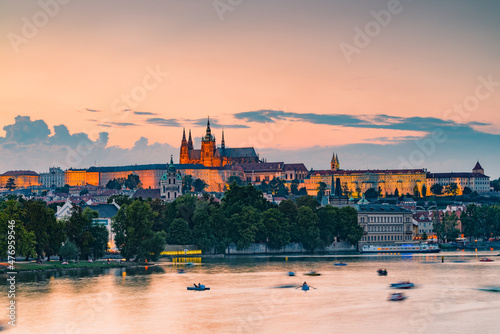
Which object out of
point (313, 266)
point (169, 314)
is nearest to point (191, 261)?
point (313, 266)

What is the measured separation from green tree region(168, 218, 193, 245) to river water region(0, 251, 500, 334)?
2816cm

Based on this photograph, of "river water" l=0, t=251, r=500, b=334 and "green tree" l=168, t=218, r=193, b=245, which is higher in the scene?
"green tree" l=168, t=218, r=193, b=245

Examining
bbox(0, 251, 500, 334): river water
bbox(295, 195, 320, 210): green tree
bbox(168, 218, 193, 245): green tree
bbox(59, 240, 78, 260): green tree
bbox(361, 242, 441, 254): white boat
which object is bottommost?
bbox(0, 251, 500, 334): river water

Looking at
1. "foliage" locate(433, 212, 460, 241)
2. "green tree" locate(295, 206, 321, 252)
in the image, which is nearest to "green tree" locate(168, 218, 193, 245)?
"green tree" locate(295, 206, 321, 252)

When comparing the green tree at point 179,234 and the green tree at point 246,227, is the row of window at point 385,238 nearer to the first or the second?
the green tree at point 246,227

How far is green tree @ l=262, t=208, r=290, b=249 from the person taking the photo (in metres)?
125

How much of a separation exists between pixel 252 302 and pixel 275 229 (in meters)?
63.7

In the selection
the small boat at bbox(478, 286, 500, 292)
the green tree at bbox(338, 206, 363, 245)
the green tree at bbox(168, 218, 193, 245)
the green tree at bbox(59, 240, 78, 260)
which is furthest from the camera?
the green tree at bbox(338, 206, 363, 245)

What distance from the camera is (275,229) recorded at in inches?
4968

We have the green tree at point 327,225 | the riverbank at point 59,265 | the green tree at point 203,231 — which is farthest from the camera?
the green tree at point 327,225

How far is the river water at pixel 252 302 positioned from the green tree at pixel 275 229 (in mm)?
33018

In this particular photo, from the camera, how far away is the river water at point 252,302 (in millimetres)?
52344

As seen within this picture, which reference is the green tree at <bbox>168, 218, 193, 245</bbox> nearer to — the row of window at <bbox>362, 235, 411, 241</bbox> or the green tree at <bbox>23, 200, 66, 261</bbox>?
the green tree at <bbox>23, 200, 66, 261</bbox>

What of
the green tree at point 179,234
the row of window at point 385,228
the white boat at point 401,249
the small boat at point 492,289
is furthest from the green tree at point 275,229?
the small boat at point 492,289
